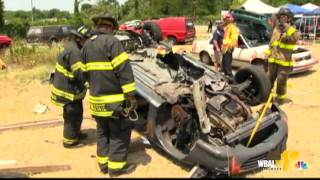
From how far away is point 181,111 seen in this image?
217 inches

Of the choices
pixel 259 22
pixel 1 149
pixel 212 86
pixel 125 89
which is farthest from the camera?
pixel 259 22

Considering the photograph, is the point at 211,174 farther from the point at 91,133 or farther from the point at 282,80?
the point at 282,80

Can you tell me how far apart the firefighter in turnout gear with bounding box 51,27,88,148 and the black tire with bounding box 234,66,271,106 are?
251 centimetres

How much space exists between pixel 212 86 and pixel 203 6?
216ft

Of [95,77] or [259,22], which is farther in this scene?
[259,22]

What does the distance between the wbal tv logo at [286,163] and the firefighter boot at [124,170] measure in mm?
1595

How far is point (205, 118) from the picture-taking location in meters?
5.34

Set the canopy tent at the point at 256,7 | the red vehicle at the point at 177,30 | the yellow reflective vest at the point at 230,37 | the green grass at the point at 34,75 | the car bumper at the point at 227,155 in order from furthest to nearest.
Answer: the canopy tent at the point at 256,7
the red vehicle at the point at 177,30
the green grass at the point at 34,75
the yellow reflective vest at the point at 230,37
the car bumper at the point at 227,155

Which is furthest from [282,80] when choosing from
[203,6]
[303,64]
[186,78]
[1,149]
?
[203,6]

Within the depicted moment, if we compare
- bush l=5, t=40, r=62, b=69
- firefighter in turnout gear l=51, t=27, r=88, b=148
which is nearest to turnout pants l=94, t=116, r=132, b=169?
firefighter in turnout gear l=51, t=27, r=88, b=148

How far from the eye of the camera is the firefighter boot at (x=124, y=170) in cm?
537

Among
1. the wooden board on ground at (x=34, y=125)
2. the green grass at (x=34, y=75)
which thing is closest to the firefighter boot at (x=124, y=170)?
the wooden board on ground at (x=34, y=125)

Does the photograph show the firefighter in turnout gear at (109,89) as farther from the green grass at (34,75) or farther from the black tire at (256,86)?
the green grass at (34,75)

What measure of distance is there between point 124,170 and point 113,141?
427 mm
